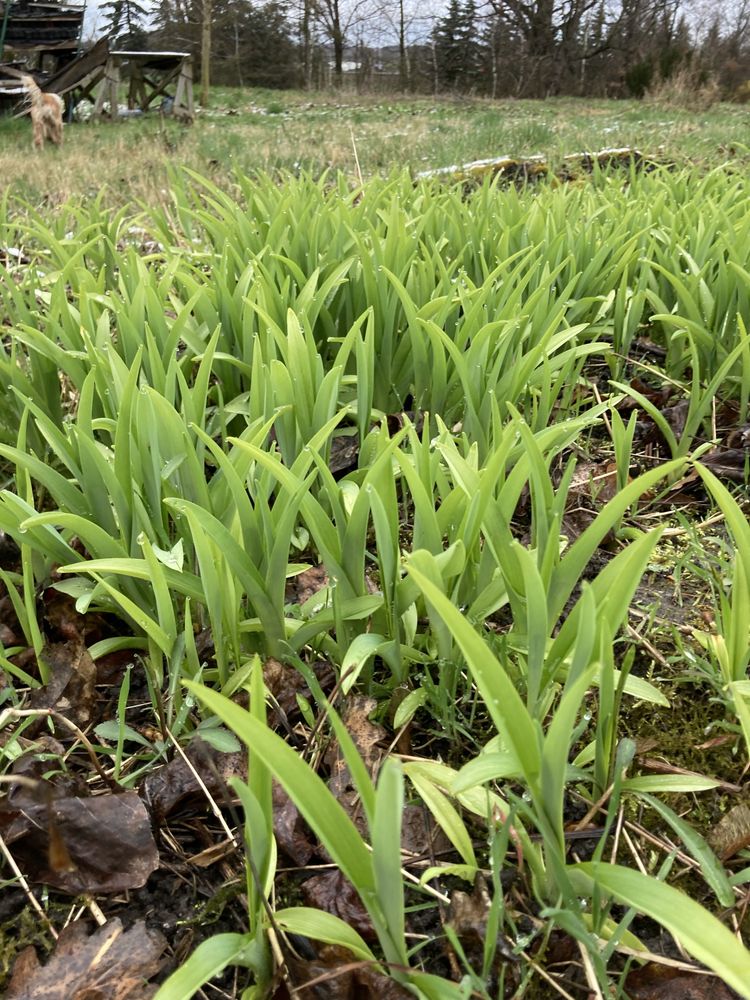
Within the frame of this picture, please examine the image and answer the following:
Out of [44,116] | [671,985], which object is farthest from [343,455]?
[44,116]

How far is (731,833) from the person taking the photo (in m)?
0.83

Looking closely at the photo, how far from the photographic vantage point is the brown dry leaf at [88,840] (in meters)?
0.83

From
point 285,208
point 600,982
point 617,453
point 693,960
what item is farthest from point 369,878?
point 285,208

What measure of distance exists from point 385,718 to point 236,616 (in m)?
0.26

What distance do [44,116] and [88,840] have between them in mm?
8604

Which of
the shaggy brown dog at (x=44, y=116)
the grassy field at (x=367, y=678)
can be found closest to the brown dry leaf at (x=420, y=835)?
the grassy field at (x=367, y=678)

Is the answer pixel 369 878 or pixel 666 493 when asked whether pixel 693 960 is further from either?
pixel 666 493

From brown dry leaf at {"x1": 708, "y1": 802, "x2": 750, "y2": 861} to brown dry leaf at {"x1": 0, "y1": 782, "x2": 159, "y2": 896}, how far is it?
0.66 metres

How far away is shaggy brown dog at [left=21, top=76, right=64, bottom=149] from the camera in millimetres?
7391

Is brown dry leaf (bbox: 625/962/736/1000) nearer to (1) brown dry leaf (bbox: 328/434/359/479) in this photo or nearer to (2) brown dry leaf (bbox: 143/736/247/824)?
(2) brown dry leaf (bbox: 143/736/247/824)

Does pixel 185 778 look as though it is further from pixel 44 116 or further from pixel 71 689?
pixel 44 116

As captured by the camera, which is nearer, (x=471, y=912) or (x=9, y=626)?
(x=471, y=912)

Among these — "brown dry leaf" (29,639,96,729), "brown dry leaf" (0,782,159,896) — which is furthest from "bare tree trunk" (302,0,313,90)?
"brown dry leaf" (0,782,159,896)

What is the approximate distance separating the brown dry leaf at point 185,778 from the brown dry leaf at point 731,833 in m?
0.57
